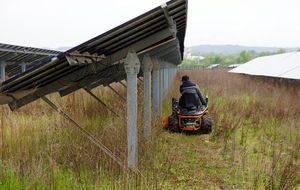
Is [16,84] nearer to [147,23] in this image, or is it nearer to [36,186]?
[36,186]

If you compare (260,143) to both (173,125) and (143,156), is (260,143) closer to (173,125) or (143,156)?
(173,125)

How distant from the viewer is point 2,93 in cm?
491

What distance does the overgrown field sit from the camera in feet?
14.8

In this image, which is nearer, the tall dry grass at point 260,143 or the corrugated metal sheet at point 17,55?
the tall dry grass at point 260,143

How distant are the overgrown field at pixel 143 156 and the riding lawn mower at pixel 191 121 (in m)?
0.21

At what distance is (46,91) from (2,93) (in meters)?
0.56

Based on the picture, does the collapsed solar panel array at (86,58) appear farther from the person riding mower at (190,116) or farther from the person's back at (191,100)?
the person's back at (191,100)

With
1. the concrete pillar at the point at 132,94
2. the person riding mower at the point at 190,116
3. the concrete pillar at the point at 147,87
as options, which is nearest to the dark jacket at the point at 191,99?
the person riding mower at the point at 190,116

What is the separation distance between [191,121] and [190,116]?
0.42ft

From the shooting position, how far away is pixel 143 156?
5941mm

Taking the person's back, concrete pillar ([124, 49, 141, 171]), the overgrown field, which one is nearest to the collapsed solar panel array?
concrete pillar ([124, 49, 141, 171])

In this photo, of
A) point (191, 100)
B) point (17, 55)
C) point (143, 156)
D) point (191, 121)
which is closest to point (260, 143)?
point (191, 121)

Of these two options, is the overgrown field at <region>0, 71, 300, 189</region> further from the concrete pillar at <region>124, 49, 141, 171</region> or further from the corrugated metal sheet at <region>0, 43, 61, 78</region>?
the corrugated metal sheet at <region>0, 43, 61, 78</region>

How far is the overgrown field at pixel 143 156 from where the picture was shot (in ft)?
14.8
